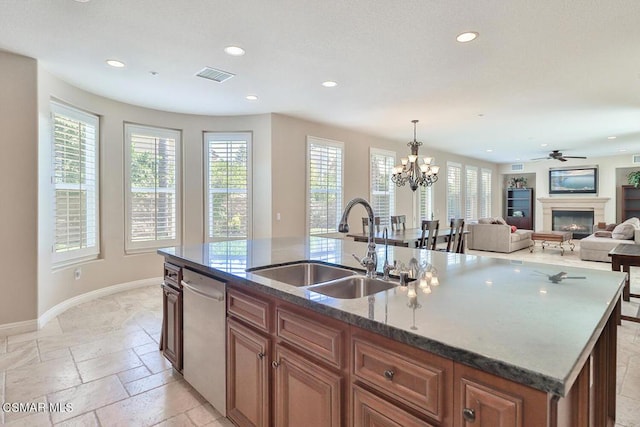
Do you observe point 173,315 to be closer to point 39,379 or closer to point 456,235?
point 39,379

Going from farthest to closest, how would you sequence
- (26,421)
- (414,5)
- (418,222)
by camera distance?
(418,222) → (414,5) → (26,421)

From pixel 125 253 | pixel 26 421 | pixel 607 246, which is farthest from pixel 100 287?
pixel 607 246

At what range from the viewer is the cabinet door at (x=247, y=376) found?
5.49ft

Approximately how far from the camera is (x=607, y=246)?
6969 millimetres

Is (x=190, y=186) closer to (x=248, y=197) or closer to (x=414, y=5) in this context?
(x=248, y=197)

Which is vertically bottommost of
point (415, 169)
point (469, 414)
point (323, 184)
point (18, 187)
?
point (469, 414)

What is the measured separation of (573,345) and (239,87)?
415 centimetres

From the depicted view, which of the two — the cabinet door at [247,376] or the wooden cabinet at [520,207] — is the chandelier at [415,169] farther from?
the wooden cabinet at [520,207]

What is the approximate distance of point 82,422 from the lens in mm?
2064

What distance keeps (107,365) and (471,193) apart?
34.4 feet

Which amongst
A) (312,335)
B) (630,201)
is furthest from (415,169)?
(630,201)

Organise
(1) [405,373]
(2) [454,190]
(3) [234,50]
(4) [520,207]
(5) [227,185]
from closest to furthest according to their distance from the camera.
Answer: (1) [405,373], (3) [234,50], (5) [227,185], (2) [454,190], (4) [520,207]

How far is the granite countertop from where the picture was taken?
865 mm

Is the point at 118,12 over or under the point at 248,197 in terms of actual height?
over
